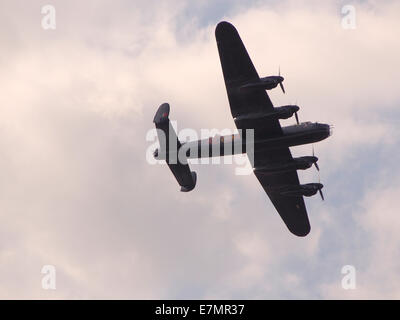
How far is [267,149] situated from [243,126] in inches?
111

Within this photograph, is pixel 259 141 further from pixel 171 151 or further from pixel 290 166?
pixel 171 151

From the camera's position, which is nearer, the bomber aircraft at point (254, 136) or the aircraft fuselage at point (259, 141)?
the bomber aircraft at point (254, 136)

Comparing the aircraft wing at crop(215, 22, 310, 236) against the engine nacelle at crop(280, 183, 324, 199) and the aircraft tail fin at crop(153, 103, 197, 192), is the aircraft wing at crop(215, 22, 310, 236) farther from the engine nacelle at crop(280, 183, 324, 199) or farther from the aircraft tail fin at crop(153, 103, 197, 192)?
the aircraft tail fin at crop(153, 103, 197, 192)

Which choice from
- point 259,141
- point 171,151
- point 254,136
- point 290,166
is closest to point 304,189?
point 290,166

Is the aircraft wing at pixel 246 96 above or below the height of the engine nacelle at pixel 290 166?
above

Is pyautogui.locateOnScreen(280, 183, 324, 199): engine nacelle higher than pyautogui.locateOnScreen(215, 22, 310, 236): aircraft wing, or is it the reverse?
pyautogui.locateOnScreen(215, 22, 310, 236): aircraft wing

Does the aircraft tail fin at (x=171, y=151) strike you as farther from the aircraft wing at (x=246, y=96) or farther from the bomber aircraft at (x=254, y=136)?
the aircraft wing at (x=246, y=96)

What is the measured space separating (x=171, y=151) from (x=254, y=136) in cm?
591

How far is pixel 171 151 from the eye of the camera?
4300cm

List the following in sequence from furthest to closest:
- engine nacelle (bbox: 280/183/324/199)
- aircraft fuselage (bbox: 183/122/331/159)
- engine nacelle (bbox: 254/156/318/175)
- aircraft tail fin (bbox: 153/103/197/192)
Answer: engine nacelle (bbox: 280/183/324/199) < engine nacelle (bbox: 254/156/318/175) < aircraft tail fin (bbox: 153/103/197/192) < aircraft fuselage (bbox: 183/122/331/159)

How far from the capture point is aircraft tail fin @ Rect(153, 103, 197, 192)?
41781mm

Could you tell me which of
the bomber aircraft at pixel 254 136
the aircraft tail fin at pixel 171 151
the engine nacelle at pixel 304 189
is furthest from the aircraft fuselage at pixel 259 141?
the engine nacelle at pixel 304 189

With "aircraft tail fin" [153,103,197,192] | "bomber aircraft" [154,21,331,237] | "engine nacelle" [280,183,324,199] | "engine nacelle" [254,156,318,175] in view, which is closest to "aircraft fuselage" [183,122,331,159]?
"bomber aircraft" [154,21,331,237]

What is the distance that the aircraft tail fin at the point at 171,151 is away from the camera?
41781 millimetres
